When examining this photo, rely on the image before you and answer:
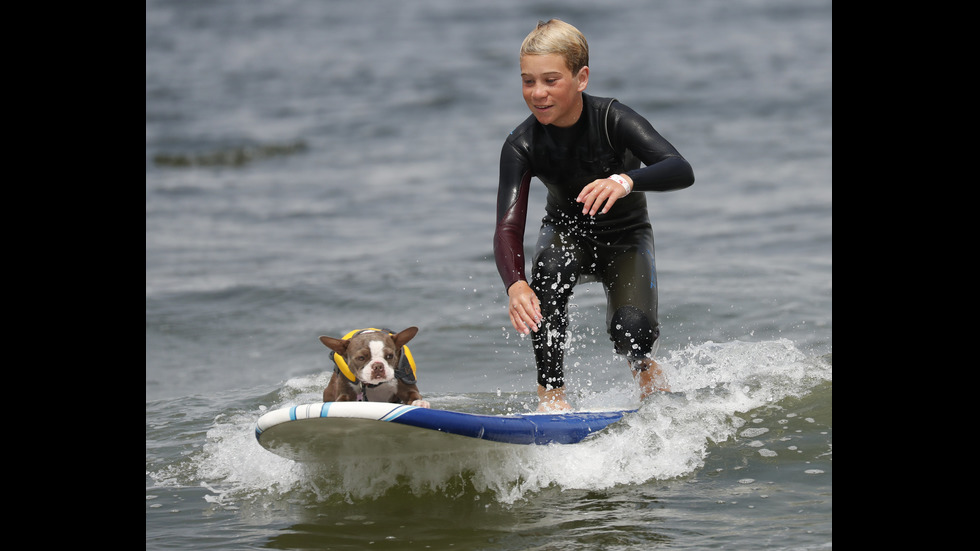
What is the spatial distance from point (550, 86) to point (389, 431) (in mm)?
1756

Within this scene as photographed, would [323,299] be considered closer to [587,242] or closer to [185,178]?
[587,242]

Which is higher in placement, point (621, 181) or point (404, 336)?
point (621, 181)

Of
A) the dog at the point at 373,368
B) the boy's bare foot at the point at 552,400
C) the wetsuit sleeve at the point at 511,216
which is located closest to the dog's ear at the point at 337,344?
the dog at the point at 373,368

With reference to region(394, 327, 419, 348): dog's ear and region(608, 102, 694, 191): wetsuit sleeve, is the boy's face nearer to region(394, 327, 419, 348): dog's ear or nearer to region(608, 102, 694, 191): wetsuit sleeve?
region(608, 102, 694, 191): wetsuit sleeve

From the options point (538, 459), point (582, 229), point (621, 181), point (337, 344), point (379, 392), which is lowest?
point (538, 459)

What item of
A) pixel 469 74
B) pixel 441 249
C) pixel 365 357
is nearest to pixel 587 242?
pixel 365 357

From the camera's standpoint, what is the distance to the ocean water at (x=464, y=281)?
4926mm

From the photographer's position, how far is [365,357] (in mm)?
4887

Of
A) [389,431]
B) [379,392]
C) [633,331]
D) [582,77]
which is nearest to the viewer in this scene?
[389,431]

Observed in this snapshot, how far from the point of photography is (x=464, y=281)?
32.4 feet

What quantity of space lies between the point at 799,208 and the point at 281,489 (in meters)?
8.51

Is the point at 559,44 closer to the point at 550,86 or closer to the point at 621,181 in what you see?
the point at 550,86

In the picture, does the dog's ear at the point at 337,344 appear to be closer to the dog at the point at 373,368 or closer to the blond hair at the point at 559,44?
the dog at the point at 373,368

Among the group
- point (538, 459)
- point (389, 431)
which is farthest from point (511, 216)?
point (389, 431)
